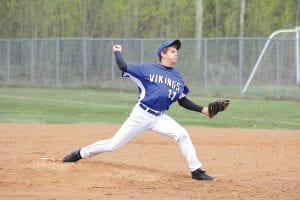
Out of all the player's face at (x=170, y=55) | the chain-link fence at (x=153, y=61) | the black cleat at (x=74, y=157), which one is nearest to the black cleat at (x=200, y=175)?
the player's face at (x=170, y=55)

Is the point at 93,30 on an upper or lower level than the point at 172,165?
upper

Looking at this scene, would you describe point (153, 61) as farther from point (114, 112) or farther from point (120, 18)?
point (114, 112)

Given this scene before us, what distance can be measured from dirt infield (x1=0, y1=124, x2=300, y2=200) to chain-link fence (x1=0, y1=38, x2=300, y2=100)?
12197 mm

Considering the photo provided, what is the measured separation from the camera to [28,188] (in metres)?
8.58

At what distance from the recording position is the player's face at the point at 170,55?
30.3 feet

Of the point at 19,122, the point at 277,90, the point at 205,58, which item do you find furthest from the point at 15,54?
the point at 19,122

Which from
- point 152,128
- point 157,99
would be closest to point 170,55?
Answer: point 157,99

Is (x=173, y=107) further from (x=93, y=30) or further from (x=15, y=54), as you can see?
(x=93, y=30)

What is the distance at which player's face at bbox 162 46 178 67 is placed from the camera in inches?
364

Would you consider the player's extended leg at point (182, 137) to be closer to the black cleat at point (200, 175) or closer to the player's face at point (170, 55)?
the black cleat at point (200, 175)

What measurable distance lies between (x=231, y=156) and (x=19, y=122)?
22.8ft

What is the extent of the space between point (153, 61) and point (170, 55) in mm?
21378

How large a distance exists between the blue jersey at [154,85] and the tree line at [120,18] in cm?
2880

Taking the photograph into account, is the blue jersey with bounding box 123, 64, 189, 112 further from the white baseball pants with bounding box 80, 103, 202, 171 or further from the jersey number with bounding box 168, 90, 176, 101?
the white baseball pants with bounding box 80, 103, 202, 171
